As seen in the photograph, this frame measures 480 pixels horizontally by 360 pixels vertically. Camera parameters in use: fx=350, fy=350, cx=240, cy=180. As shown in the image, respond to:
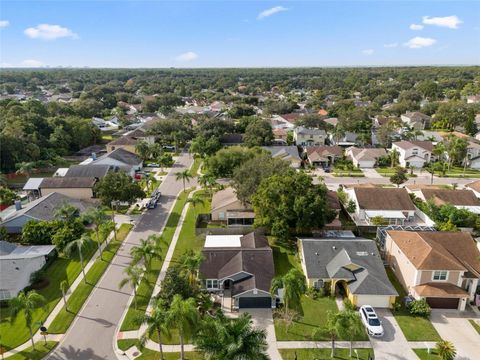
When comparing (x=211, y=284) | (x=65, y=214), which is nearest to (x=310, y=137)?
(x=65, y=214)

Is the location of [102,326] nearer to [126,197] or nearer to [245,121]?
[126,197]

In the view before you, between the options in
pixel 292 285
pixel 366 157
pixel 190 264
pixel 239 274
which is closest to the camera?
pixel 292 285

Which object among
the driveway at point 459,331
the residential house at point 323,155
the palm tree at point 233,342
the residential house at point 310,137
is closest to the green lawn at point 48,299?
the palm tree at point 233,342

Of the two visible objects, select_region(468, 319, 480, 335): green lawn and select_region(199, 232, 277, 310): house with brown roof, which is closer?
select_region(468, 319, 480, 335): green lawn

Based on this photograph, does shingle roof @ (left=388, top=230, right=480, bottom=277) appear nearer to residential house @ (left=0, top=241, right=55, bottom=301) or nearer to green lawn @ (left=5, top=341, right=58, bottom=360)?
green lawn @ (left=5, top=341, right=58, bottom=360)

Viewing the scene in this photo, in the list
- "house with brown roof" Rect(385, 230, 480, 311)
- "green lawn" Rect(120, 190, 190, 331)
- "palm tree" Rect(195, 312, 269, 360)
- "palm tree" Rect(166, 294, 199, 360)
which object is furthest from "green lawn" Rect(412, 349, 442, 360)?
"green lawn" Rect(120, 190, 190, 331)

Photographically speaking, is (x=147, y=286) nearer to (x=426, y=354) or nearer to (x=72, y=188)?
(x=426, y=354)
